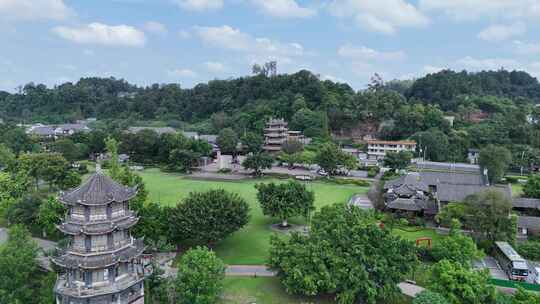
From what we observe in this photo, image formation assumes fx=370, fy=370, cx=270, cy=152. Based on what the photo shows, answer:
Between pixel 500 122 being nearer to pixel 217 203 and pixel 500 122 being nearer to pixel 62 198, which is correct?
pixel 217 203

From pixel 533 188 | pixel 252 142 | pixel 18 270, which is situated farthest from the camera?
pixel 252 142

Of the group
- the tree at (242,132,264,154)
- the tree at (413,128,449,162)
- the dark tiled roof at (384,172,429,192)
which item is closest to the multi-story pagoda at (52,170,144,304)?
the dark tiled roof at (384,172,429,192)

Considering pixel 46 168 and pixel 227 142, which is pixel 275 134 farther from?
pixel 46 168

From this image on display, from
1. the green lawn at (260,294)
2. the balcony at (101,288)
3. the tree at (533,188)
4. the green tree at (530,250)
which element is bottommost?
the green lawn at (260,294)

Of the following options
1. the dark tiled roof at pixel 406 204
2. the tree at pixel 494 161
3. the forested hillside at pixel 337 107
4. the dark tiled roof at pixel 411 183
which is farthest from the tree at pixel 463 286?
the forested hillside at pixel 337 107

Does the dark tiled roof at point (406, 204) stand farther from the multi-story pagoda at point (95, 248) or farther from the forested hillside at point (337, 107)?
the forested hillside at point (337, 107)

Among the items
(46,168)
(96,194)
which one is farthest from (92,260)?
(46,168)

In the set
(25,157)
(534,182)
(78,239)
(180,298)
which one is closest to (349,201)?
(534,182)
